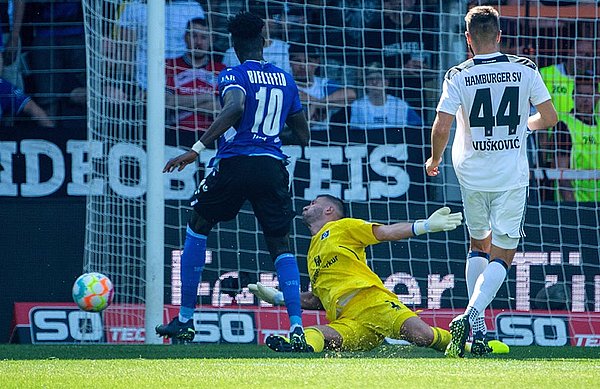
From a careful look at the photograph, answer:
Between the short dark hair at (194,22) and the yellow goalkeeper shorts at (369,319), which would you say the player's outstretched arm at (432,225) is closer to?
the yellow goalkeeper shorts at (369,319)

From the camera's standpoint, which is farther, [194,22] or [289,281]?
[194,22]

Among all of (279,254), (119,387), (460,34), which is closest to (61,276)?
(279,254)

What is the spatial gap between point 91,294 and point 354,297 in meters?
1.71

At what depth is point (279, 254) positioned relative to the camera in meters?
6.67

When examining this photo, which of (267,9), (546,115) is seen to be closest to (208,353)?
(546,115)

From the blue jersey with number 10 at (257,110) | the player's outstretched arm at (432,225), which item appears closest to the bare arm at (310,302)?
the player's outstretched arm at (432,225)

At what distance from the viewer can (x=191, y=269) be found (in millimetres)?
6957

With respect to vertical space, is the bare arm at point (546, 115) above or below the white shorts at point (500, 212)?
above

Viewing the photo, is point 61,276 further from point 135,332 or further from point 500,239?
point 500,239

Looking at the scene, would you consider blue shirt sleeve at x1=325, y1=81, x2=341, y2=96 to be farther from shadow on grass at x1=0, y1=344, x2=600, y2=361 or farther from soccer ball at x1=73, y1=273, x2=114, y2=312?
soccer ball at x1=73, y1=273, x2=114, y2=312

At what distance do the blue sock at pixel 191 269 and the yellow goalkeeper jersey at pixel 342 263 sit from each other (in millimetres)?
673

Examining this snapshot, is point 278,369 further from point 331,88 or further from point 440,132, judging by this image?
point 331,88

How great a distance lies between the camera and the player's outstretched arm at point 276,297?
694 cm

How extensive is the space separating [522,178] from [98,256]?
339 centimetres
